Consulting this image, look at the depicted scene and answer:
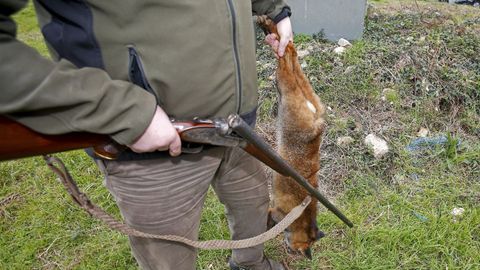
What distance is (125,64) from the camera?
1285 millimetres

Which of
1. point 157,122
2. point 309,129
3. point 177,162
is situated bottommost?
point 309,129

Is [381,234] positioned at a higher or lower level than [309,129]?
lower

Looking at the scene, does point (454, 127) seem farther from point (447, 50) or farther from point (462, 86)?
point (447, 50)

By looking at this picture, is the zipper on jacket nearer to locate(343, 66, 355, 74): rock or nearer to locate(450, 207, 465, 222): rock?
locate(450, 207, 465, 222): rock

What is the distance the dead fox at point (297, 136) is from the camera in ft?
7.59

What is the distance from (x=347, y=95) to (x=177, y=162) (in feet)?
9.30

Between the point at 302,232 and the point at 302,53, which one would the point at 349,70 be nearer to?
the point at 302,53

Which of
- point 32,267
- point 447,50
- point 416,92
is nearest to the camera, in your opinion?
point 32,267

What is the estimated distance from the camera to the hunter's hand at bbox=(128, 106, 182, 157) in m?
1.21

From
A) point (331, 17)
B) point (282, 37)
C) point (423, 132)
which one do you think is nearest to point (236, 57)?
point (282, 37)

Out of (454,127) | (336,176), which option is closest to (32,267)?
(336,176)

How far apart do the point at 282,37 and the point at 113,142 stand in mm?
1104

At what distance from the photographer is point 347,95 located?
397 centimetres

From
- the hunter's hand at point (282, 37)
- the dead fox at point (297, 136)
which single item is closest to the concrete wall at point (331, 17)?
the dead fox at point (297, 136)
